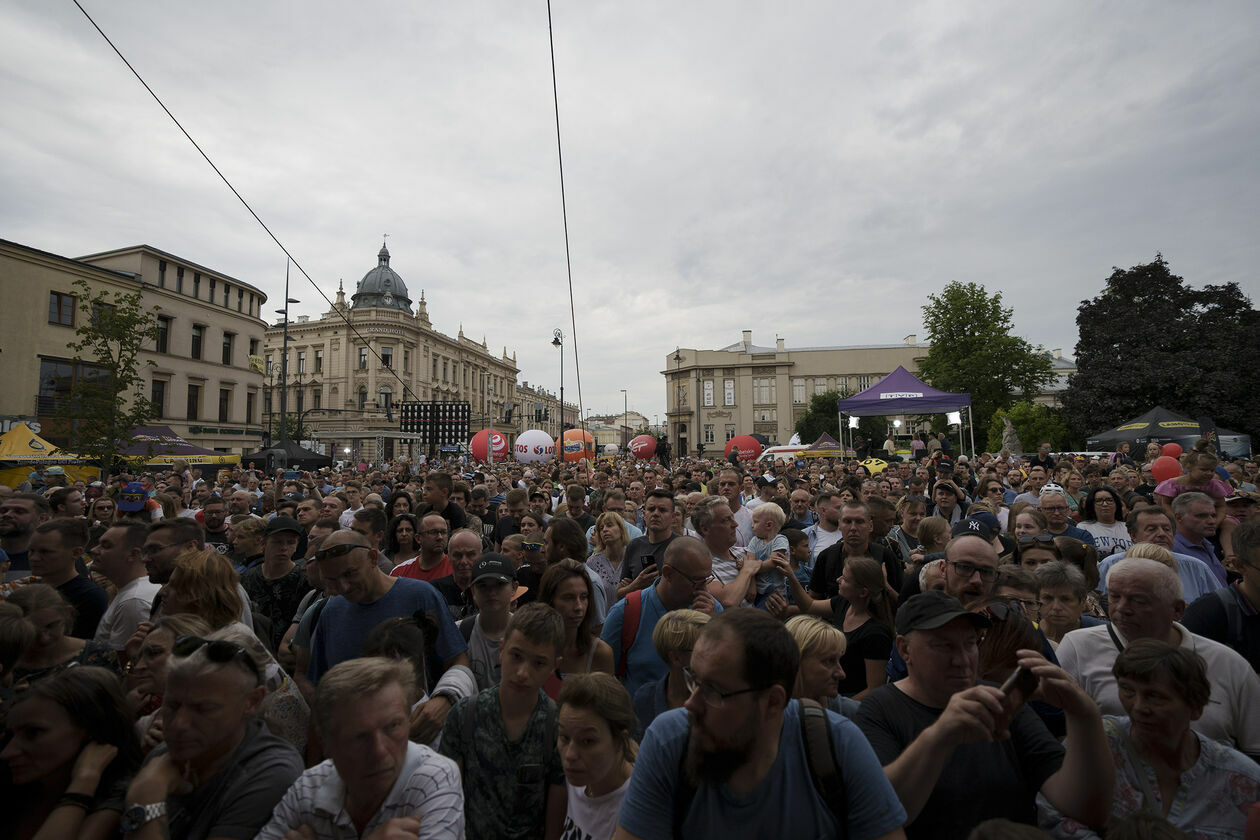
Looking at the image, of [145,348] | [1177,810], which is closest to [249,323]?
[145,348]

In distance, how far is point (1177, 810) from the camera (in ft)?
6.78

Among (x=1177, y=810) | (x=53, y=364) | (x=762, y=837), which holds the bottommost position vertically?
(x=1177, y=810)

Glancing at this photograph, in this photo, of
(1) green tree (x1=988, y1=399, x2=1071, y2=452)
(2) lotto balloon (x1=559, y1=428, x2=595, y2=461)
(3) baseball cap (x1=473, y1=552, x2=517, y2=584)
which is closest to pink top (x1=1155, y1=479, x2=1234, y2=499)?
(3) baseball cap (x1=473, y1=552, x2=517, y2=584)

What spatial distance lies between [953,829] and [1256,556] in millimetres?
2294

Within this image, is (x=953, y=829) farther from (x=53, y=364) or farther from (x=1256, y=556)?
(x=53, y=364)

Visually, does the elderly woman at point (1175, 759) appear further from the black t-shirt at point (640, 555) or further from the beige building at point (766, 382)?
the beige building at point (766, 382)

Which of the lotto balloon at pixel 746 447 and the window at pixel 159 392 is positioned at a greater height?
the window at pixel 159 392

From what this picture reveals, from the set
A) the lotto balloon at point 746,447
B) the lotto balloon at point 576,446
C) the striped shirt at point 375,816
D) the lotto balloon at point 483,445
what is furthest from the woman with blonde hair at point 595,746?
the lotto balloon at point 483,445

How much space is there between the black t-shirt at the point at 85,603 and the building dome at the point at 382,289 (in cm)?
7254

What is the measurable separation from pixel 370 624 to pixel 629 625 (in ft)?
4.54

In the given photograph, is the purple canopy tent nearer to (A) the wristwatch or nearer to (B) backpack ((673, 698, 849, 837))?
(B) backpack ((673, 698, 849, 837))

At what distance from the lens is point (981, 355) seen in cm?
3581

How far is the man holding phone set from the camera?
1.71 metres

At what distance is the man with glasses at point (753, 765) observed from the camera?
5.23 ft
